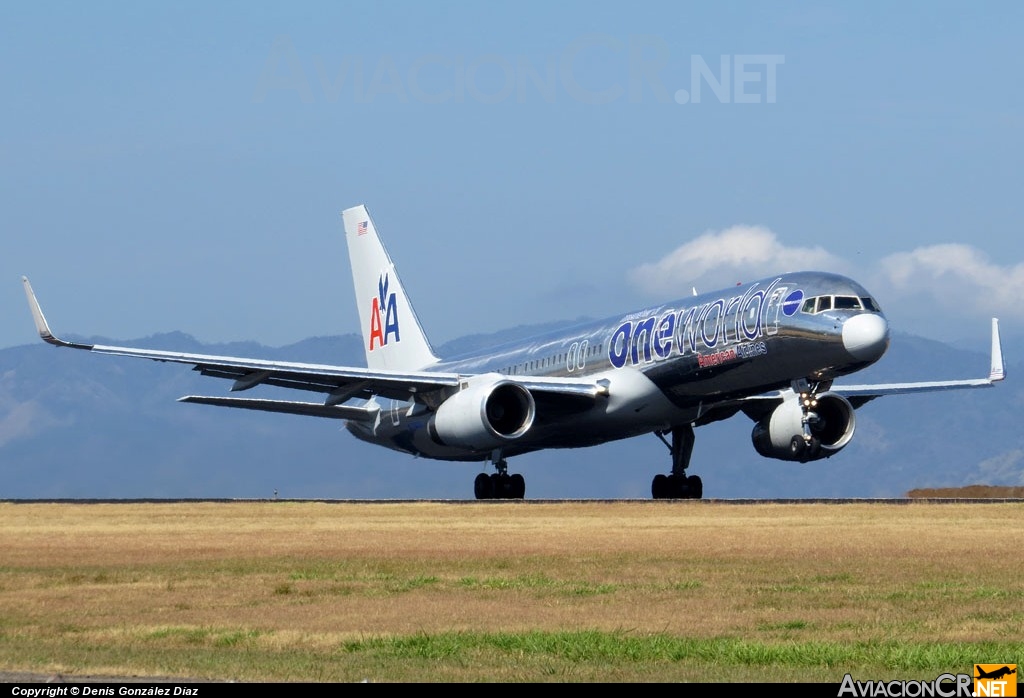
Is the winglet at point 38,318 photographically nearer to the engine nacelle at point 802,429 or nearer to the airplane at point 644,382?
the airplane at point 644,382

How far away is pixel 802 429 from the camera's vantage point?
1727 inches

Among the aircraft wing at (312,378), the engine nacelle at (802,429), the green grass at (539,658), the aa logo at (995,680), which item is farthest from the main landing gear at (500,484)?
the aa logo at (995,680)

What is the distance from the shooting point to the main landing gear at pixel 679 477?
48500 mm

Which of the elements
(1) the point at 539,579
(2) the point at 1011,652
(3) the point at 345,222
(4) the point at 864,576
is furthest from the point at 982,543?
(3) the point at 345,222

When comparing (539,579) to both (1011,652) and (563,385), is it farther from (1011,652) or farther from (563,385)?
(563,385)

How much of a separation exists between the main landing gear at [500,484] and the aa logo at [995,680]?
34.3 m

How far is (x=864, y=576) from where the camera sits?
23625 mm

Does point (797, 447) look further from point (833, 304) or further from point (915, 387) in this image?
point (915, 387)

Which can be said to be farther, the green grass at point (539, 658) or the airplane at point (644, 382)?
the airplane at point (644, 382)

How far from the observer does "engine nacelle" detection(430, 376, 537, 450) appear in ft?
146

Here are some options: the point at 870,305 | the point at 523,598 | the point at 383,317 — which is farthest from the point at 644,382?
the point at 523,598

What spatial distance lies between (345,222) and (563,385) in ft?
62.1

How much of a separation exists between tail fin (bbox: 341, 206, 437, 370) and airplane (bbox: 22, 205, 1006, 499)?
419cm

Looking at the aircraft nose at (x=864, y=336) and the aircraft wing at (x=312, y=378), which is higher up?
the aircraft nose at (x=864, y=336)
